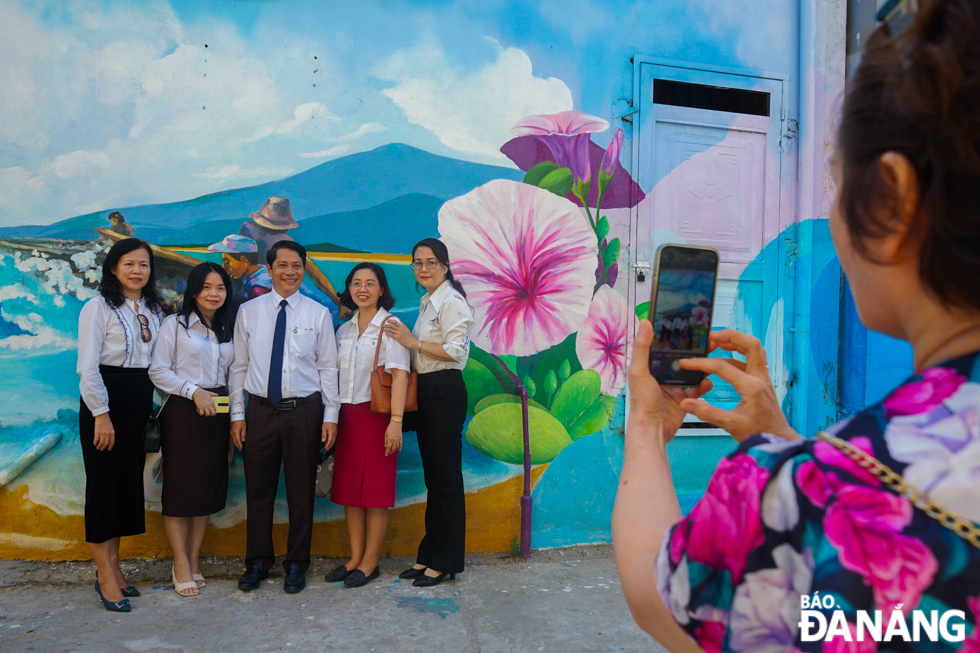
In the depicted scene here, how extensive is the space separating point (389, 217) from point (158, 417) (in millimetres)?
1832

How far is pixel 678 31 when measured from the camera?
435cm

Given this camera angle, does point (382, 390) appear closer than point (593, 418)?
Yes

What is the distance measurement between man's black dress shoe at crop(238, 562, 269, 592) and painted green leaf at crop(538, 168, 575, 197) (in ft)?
9.80

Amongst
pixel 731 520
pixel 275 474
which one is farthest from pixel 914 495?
pixel 275 474

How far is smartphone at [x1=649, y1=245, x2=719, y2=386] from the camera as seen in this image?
1.08m

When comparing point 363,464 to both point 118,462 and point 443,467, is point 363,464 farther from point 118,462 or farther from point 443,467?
point 118,462

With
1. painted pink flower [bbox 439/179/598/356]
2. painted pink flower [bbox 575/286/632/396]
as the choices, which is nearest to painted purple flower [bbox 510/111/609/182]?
painted pink flower [bbox 439/179/598/356]

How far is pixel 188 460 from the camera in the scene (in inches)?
135

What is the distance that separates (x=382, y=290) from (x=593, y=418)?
1689 millimetres

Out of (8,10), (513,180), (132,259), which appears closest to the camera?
(132,259)

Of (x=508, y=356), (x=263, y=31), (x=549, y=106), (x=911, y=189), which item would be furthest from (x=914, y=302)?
(x=263, y=31)

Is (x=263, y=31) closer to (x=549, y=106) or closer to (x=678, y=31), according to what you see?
(x=549, y=106)

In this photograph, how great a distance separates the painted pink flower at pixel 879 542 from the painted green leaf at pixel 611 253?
372 centimetres

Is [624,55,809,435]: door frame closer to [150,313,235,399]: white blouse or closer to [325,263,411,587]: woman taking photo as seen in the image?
[325,263,411,587]: woman taking photo
